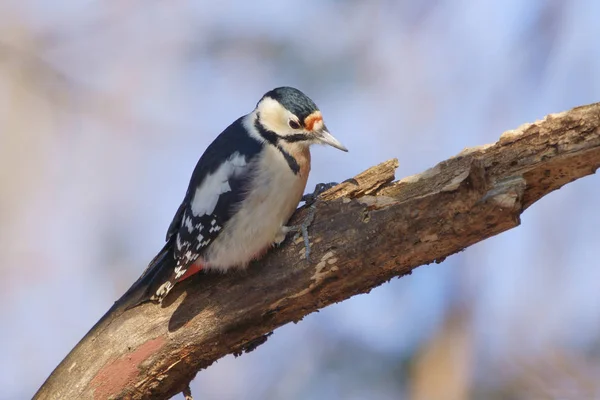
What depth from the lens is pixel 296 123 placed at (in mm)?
3457

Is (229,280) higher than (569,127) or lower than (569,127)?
higher

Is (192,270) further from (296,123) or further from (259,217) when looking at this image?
(296,123)

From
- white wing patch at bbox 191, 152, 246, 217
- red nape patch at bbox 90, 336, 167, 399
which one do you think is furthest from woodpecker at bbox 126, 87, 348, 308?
red nape patch at bbox 90, 336, 167, 399

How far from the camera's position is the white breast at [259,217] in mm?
3127

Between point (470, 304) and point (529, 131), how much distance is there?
11.7 ft

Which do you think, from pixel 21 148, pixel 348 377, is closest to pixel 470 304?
pixel 348 377

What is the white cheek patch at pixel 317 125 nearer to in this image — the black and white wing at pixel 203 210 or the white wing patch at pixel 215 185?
the black and white wing at pixel 203 210

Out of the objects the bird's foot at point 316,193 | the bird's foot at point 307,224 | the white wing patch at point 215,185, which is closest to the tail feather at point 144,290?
the white wing patch at point 215,185

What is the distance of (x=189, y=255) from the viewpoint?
312 cm

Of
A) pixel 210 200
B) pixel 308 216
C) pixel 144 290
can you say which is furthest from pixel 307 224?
pixel 144 290

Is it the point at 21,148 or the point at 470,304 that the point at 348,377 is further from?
the point at 21,148

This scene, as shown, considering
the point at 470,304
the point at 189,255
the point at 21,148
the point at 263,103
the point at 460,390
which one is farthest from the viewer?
the point at 21,148

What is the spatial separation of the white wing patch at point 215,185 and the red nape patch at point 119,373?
65 cm

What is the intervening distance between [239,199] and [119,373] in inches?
36.0
